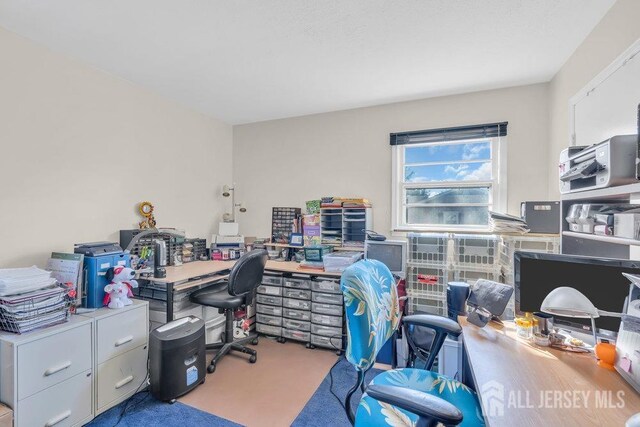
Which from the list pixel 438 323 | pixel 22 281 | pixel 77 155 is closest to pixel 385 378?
pixel 438 323

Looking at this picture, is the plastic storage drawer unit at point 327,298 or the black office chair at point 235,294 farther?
the plastic storage drawer unit at point 327,298

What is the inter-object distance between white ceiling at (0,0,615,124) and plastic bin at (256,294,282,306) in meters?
2.11

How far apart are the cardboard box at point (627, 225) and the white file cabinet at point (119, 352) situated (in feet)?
8.97

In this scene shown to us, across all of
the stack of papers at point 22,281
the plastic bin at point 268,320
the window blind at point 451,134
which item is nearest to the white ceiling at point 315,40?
the window blind at point 451,134

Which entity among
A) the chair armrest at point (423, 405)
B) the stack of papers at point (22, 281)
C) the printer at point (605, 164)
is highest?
the printer at point (605, 164)

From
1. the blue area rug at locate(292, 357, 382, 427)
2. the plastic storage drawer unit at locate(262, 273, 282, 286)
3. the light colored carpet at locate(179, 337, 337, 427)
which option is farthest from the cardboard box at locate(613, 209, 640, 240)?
the plastic storage drawer unit at locate(262, 273, 282, 286)

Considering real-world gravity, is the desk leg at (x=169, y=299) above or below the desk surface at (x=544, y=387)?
below

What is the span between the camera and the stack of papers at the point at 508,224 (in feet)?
7.45

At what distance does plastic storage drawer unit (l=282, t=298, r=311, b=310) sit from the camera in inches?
115

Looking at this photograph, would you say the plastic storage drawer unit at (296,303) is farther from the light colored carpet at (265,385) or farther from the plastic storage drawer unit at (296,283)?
the light colored carpet at (265,385)

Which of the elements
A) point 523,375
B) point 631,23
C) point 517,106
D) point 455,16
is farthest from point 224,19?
point 517,106

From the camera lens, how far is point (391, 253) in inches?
108

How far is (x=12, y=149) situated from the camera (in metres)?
2.00

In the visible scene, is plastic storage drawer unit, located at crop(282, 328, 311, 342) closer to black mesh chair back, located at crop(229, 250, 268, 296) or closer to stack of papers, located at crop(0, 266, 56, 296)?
black mesh chair back, located at crop(229, 250, 268, 296)
